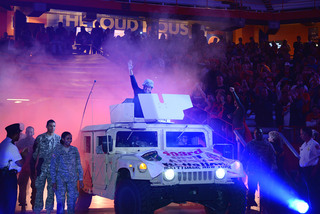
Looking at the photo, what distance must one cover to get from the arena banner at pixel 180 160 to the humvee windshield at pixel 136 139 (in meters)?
0.36

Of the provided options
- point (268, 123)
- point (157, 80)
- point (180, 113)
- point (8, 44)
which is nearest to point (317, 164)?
point (180, 113)

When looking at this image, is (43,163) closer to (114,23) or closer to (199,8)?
(199,8)

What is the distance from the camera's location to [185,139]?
8062 millimetres

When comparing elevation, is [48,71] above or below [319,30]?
below

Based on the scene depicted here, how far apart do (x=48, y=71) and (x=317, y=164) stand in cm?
1116

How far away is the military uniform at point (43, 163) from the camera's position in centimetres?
776

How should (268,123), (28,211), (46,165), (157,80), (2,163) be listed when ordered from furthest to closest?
1. (157,80)
2. (268,123)
3. (28,211)
4. (46,165)
5. (2,163)

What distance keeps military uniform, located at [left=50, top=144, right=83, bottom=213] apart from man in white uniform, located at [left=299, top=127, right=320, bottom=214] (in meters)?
4.00

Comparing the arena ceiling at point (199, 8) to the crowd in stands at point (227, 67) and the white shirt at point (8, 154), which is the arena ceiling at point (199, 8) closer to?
the crowd in stands at point (227, 67)

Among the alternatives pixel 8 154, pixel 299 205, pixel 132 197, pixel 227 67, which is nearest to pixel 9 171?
pixel 8 154

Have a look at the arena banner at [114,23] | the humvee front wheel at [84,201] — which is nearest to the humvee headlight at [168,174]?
the humvee front wheel at [84,201]

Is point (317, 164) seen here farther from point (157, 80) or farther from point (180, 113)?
point (157, 80)

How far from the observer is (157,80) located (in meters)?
15.9

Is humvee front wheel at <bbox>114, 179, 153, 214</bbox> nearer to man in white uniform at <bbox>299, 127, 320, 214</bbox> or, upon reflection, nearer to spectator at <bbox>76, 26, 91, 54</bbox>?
man in white uniform at <bbox>299, 127, 320, 214</bbox>
